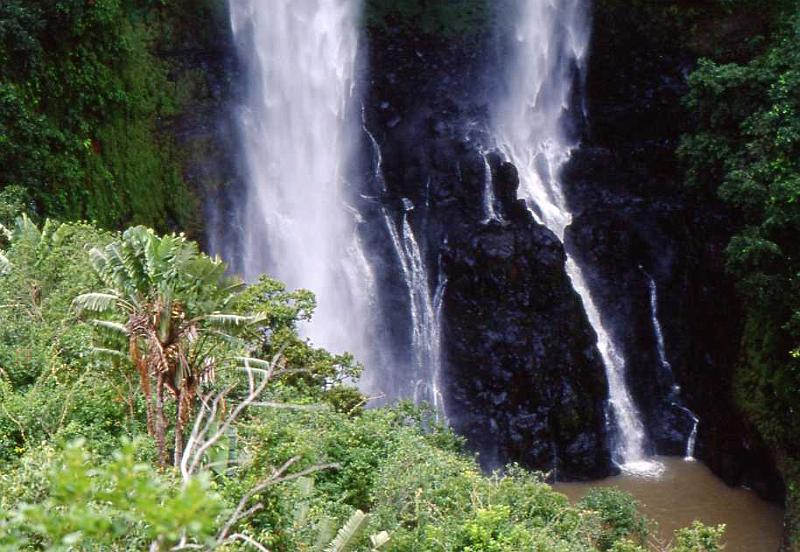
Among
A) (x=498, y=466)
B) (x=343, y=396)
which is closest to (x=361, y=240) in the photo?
(x=498, y=466)

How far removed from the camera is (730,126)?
17.7 meters

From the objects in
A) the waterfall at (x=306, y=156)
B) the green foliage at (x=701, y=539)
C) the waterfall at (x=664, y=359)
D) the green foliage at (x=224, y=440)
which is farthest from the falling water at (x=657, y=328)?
the green foliage at (x=224, y=440)

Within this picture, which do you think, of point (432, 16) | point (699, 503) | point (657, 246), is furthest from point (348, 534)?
point (432, 16)

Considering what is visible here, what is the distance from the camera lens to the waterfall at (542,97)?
2172 cm

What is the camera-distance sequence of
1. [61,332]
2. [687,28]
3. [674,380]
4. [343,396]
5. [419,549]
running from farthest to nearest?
[687,28]
[674,380]
[343,396]
[61,332]
[419,549]

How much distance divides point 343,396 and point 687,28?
16188 millimetres

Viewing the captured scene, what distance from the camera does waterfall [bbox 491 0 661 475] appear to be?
2172cm

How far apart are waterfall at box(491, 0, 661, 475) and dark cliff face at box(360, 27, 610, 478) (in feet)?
3.53

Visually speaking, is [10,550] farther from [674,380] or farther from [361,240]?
[674,380]

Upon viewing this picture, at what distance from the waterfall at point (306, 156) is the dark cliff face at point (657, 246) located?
20.5 feet

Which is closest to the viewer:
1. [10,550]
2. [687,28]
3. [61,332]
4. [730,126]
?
[10,550]

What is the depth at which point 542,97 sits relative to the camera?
23.7 m

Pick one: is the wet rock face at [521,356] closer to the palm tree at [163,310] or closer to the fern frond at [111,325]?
the palm tree at [163,310]

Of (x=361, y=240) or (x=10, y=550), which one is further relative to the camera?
(x=361, y=240)
